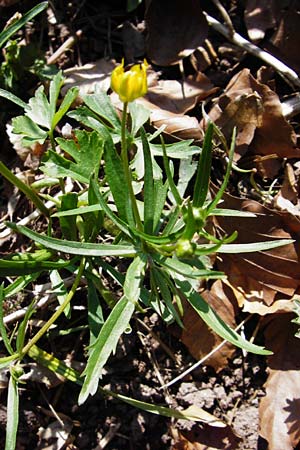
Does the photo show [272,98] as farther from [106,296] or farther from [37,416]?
[37,416]

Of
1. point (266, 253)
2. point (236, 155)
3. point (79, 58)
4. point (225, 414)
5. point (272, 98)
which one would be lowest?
point (225, 414)

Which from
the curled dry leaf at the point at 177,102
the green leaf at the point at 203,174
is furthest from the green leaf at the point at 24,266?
the curled dry leaf at the point at 177,102

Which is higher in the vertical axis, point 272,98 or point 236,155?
point 272,98

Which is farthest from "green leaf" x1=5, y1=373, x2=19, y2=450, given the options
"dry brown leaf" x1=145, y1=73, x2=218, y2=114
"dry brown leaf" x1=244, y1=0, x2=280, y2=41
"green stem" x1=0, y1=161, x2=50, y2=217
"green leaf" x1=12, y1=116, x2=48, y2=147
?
"dry brown leaf" x1=244, y1=0, x2=280, y2=41

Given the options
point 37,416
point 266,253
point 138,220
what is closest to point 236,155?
point 266,253

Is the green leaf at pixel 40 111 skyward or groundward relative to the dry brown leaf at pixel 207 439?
skyward

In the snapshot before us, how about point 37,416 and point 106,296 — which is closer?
point 106,296

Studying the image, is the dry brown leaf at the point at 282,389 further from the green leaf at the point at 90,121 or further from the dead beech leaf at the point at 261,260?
the green leaf at the point at 90,121

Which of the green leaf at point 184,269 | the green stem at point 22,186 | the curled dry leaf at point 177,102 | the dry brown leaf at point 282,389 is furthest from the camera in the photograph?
the curled dry leaf at point 177,102
